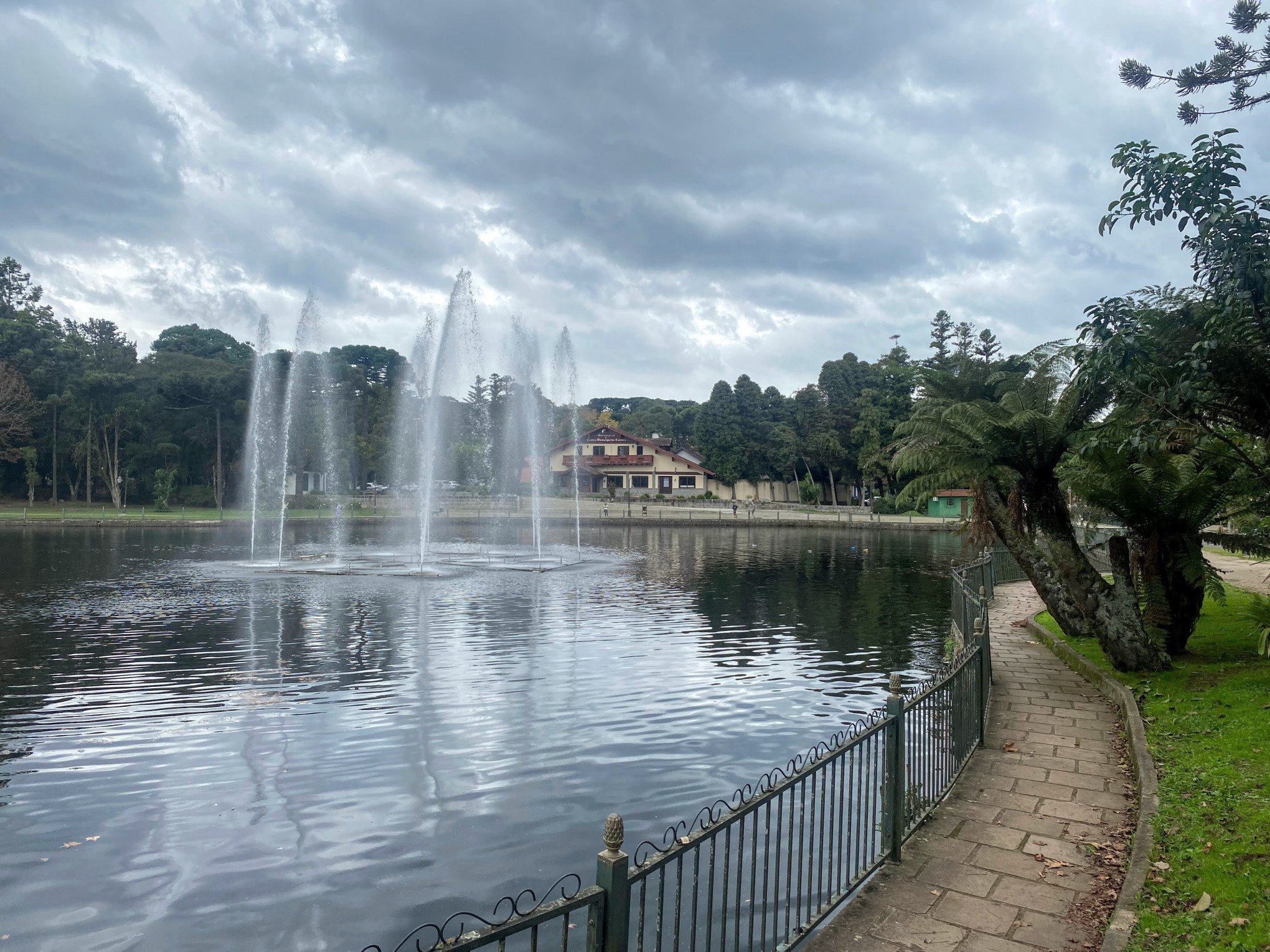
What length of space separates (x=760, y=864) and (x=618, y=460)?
8414 cm

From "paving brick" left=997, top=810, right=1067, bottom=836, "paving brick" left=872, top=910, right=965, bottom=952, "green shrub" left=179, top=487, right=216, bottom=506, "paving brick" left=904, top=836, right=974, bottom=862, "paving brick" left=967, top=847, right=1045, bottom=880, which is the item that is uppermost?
"green shrub" left=179, top=487, right=216, bottom=506

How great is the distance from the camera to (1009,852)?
21.6 feet

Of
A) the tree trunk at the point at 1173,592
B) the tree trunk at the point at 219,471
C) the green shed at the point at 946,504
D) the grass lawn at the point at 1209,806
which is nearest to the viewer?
the grass lawn at the point at 1209,806

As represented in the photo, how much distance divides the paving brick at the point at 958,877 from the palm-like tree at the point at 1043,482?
758cm

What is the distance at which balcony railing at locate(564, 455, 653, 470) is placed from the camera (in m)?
90.3

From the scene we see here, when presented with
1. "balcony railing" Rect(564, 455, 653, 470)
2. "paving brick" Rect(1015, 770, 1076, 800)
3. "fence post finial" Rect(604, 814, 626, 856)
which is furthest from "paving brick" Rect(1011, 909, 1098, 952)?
"balcony railing" Rect(564, 455, 653, 470)

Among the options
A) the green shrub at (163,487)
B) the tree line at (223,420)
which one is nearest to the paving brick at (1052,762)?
the tree line at (223,420)

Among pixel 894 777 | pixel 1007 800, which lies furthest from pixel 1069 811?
pixel 894 777

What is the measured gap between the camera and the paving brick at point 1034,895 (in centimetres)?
566

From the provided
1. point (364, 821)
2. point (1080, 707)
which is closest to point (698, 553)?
point (1080, 707)

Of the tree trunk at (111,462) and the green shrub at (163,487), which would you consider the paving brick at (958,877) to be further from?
the tree trunk at (111,462)

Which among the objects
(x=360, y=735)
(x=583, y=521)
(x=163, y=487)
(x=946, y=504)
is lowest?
(x=360, y=735)

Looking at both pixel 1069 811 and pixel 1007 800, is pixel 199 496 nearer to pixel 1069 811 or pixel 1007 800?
pixel 1007 800

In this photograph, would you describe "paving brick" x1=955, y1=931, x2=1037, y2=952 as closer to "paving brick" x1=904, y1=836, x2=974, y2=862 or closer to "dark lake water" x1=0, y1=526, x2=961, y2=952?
"paving brick" x1=904, y1=836, x2=974, y2=862
